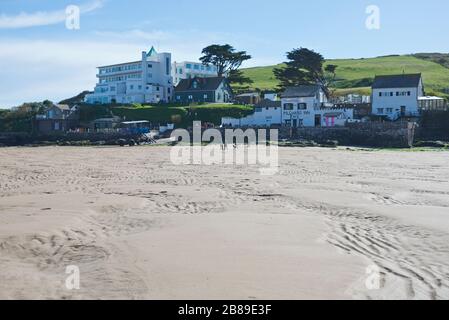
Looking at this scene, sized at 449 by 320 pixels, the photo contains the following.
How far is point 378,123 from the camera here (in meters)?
45.4

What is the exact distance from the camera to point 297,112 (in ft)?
175

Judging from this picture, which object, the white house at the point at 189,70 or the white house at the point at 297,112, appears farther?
the white house at the point at 189,70

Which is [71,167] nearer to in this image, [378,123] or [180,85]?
[378,123]

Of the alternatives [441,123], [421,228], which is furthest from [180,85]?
[421,228]

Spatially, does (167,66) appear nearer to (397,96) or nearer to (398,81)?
(398,81)

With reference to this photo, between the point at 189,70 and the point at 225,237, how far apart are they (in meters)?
76.8

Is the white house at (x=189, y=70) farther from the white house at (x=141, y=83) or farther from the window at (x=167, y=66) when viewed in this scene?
the white house at (x=141, y=83)

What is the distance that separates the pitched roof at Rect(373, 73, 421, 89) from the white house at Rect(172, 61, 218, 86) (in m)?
37.0

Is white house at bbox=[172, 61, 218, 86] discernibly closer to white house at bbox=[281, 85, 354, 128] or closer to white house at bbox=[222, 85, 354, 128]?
white house at bbox=[222, 85, 354, 128]

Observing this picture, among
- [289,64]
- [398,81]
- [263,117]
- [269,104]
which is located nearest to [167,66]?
[289,64]
